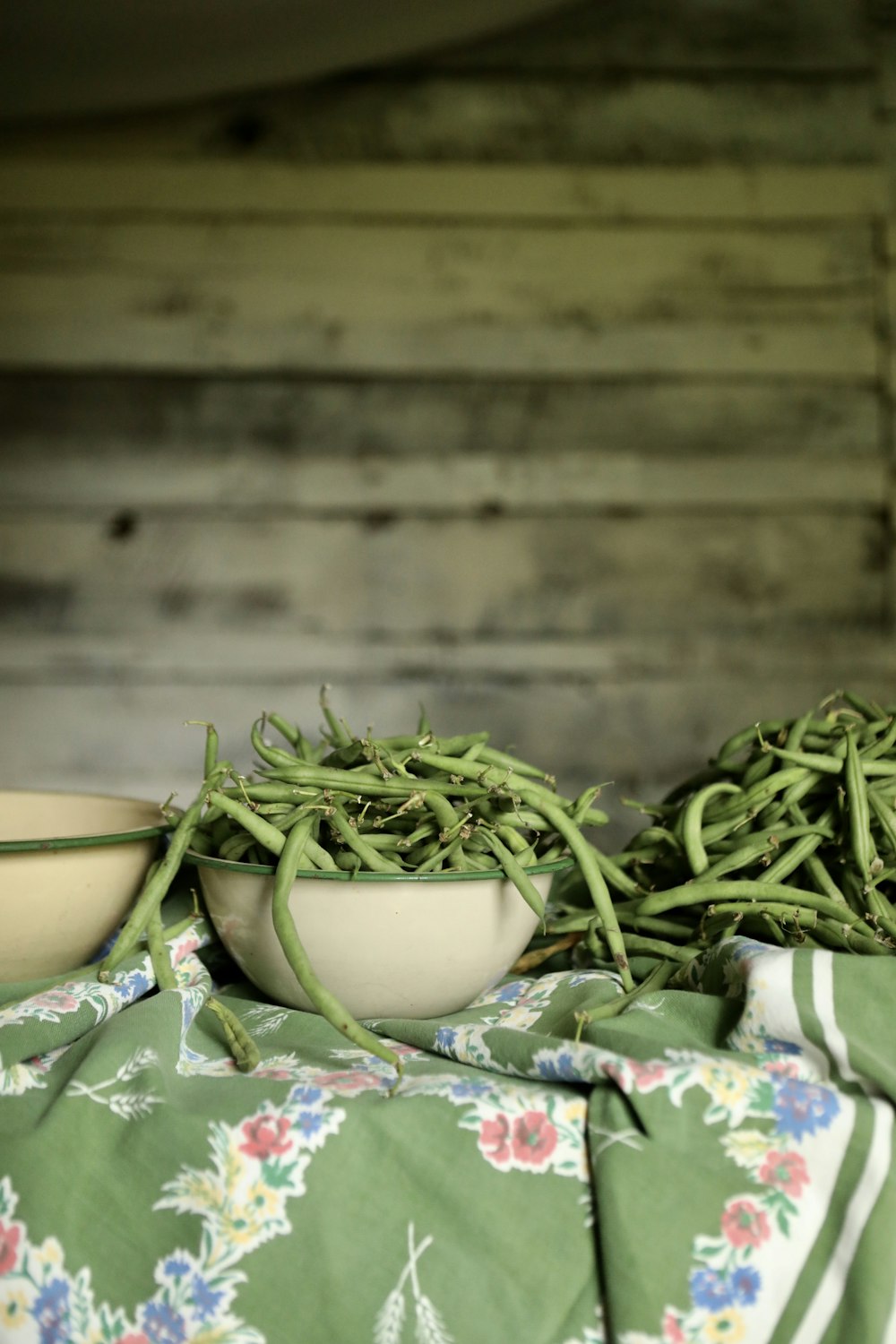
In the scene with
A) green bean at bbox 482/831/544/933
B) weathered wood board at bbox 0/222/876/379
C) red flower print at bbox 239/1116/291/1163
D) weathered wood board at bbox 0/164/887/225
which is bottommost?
red flower print at bbox 239/1116/291/1163

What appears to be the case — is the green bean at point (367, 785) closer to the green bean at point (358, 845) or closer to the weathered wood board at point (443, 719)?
the green bean at point (358, 845)

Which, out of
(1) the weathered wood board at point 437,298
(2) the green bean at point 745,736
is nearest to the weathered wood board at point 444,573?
(1) the weathered wood board at point 437,298

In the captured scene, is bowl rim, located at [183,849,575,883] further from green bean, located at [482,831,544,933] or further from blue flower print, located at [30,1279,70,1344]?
blue flower print, located at [30,1279,70,1344]

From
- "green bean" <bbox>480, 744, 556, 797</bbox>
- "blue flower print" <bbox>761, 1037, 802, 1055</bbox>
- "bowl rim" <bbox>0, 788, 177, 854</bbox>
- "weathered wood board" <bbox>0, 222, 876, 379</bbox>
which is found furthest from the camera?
"weathered wood board" <bbox>0, 222, 876, 379</bbox>

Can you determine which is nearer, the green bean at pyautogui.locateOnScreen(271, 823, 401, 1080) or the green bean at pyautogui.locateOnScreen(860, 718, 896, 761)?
the green bean at pyautogui.locateOnScreen(271, 823, 401, 1080)

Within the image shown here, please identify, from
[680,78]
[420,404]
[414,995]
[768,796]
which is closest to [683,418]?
[420,404]

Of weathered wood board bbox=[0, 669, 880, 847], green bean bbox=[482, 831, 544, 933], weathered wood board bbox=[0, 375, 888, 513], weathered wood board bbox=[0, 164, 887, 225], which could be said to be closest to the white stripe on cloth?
green bean bbox=[482, 831, 544, 933]

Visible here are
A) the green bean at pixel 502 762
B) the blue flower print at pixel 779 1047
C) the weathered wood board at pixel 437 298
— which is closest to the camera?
the blue flower print at pixel 779 1047

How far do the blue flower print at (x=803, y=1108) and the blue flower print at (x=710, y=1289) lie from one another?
8 cm

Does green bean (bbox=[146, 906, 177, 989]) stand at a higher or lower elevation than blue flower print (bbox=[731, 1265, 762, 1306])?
higher

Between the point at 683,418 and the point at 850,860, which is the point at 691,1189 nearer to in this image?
the point at 850,860

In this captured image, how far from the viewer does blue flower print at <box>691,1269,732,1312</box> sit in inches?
22.0

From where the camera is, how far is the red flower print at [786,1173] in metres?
0.58

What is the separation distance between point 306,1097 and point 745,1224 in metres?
0.23
